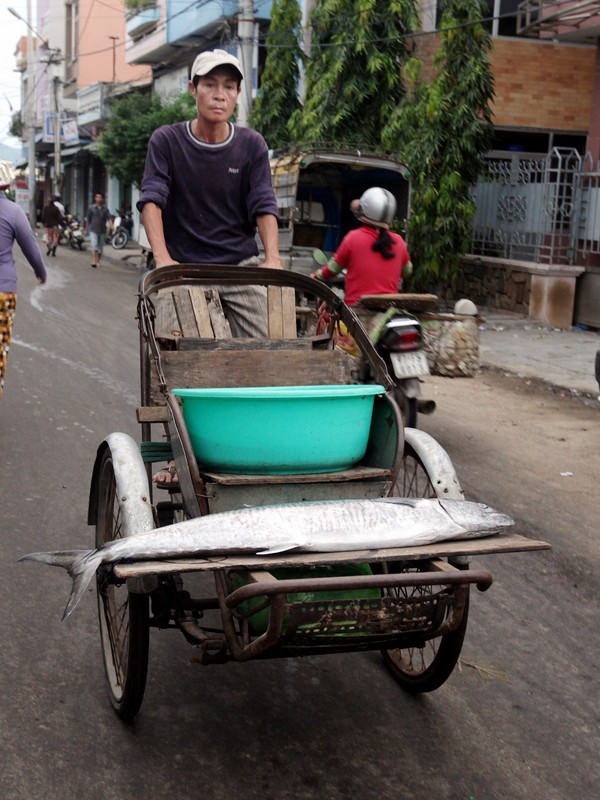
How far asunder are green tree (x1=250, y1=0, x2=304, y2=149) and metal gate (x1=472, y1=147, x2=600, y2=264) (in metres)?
5.27

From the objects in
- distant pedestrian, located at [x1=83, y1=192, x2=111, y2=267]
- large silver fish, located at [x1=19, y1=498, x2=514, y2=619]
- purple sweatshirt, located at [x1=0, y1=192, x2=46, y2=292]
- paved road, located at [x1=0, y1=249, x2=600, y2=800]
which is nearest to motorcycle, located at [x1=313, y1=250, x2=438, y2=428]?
paved road, located at [x1=0, y1=249, x2=600, y2=800]

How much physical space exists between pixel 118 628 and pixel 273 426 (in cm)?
97

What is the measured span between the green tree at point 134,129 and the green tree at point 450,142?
10897 mm

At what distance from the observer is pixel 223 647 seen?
275cm

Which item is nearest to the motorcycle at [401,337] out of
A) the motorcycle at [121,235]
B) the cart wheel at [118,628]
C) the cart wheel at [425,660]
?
the cart wheel at [425,660]

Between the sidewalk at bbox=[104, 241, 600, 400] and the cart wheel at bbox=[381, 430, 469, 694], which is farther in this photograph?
the sidewalk at bbox=[104, 241, 600, 400]

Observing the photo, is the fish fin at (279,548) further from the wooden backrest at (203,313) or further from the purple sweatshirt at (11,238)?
the purple sweatshirt at (11,238)

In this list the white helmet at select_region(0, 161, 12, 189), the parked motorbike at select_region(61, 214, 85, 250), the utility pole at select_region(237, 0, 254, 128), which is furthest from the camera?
the parked motorbike at select_region(61, 214, 85, 250)

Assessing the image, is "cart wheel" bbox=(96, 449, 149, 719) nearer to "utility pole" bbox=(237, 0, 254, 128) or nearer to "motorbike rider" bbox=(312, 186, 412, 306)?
"motorbike rider" bbox=(312, 186, 412, 306)

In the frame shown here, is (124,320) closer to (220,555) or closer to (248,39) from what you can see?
(248,39)

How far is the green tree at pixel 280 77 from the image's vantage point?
19516mm

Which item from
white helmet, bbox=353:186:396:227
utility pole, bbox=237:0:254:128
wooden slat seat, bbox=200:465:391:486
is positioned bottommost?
wooden slat seat, bbox=200:465:391:486

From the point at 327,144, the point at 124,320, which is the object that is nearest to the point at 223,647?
the point at 124,320

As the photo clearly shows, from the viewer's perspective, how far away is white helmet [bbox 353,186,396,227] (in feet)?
22.2
